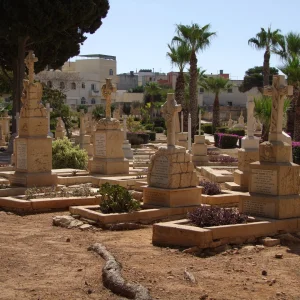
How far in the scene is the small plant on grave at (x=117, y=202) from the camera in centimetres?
1013

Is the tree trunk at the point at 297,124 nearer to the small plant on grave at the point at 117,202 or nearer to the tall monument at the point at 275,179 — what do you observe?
the tall monument at the point at 275,179

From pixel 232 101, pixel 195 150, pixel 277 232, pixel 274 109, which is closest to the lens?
pixel 277 232

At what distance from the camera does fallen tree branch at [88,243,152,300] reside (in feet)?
19.5

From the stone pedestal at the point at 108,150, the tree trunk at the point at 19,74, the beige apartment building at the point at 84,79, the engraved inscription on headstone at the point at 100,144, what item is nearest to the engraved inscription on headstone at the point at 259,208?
the stone pedestal at the point at 108,150

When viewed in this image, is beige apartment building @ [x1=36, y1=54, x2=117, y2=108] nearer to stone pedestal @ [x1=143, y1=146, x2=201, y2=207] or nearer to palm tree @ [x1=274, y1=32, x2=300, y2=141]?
palm tree @ [x1=274, y1=32, x2=300, y2=141]

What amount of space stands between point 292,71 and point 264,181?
19487 mm

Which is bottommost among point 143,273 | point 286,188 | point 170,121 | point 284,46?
point 143,273

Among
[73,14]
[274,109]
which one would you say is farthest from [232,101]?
[274,109]

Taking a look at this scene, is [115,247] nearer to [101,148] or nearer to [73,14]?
[101,148]

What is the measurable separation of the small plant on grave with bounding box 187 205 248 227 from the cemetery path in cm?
59

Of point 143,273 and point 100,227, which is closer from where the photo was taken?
point 143,273

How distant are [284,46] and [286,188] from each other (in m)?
27.5

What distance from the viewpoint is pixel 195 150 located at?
22.0 m

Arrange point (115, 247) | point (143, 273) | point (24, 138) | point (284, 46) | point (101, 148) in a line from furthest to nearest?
point (284, 46), point (101, 148), point (24, 138), point (115, 247), point (143, 273)
